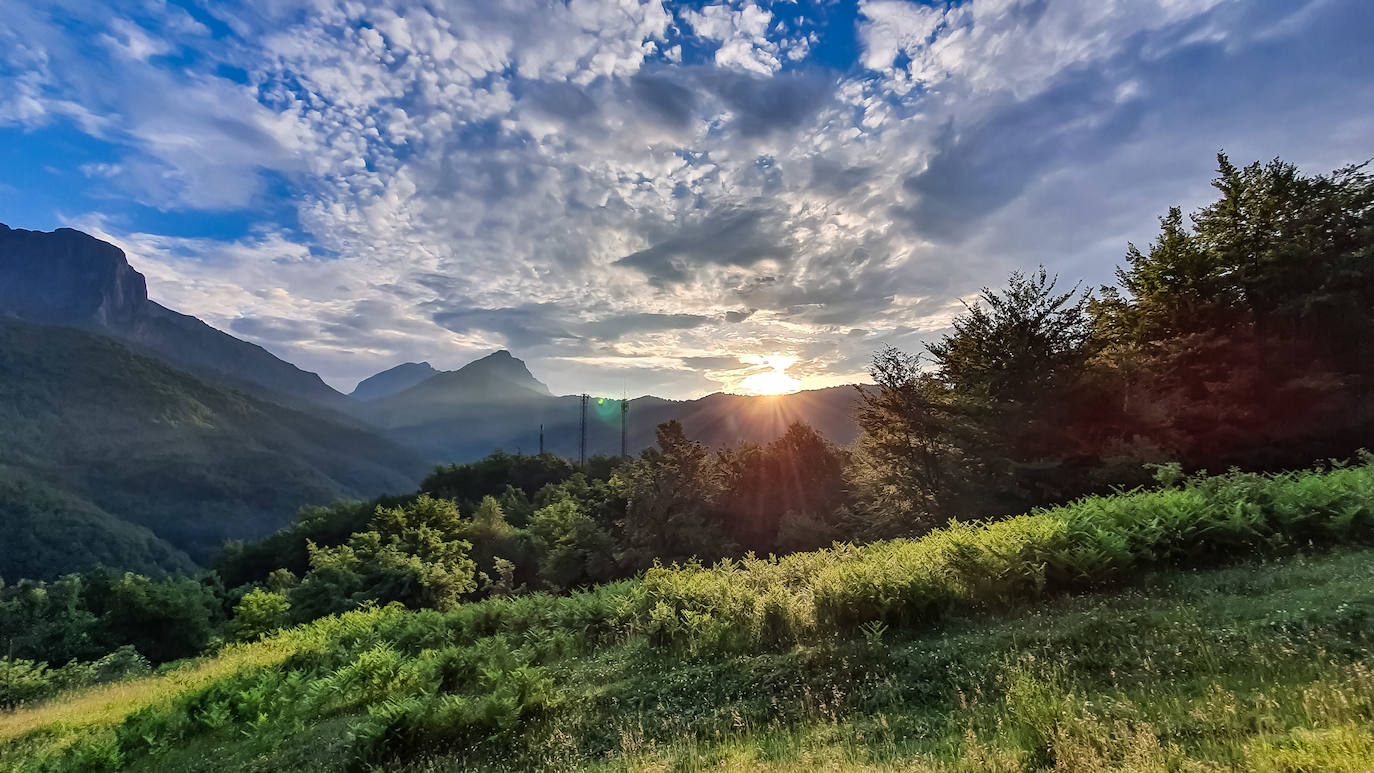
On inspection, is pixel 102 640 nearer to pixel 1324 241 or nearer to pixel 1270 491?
pixel 1270 491

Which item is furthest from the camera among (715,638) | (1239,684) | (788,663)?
(715,638)

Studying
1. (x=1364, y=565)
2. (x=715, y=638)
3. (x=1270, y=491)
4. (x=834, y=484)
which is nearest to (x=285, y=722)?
(x=715, y=638)

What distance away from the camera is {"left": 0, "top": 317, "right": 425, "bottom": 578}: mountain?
80812 mm

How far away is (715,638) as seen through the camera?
812 centimetres

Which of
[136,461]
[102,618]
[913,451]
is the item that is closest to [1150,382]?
[913,451]

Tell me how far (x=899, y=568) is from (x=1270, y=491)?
6840mm

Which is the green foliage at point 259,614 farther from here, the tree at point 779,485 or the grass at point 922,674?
the tree at point 779,485

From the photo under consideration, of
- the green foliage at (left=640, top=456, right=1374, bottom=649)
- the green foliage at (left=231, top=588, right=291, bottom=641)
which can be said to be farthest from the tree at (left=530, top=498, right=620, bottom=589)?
the green foliage at (left=640, top=456, right=1374, bottom=649)

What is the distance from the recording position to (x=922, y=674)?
19.8ft

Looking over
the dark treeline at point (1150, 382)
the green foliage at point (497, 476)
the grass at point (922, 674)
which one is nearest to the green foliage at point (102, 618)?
the dark treeline at point (1150, 382)

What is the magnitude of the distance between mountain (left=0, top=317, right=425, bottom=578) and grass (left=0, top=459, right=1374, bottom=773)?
99424 millimetres

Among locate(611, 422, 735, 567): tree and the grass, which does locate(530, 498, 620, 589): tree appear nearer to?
locate(611, 422, 735, 567): tree

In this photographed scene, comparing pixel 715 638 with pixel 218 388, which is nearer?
pixel 715 638

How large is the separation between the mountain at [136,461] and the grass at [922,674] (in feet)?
326
